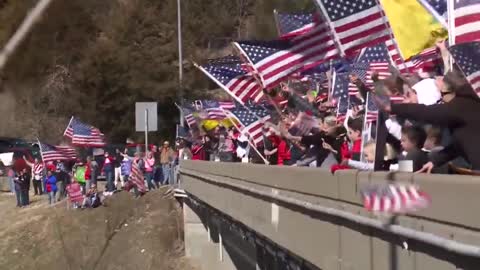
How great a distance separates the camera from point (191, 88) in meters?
55.4

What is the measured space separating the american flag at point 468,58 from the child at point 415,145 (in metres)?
0.58

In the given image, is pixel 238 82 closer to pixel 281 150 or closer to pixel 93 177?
pixel 281 150

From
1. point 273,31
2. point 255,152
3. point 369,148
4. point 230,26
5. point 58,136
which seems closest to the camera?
point 369,148

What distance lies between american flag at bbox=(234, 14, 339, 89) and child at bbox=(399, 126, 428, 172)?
5470mm

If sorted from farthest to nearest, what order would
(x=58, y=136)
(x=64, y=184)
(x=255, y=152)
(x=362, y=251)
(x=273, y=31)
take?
(x=273, y=31), (x=58, y=136), (x=64, y=184), (x=255, y=152), (x=362, y=251)

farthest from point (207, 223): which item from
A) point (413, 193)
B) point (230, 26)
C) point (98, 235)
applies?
point (230, 26)

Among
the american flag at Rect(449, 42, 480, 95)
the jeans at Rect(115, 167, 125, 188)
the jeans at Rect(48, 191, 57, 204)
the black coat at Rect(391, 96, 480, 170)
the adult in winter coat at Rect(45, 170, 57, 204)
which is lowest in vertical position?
the jeans at Rect(48, 191, 57, 204)

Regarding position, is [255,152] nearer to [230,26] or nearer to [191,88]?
[191,88]

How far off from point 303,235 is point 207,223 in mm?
17735

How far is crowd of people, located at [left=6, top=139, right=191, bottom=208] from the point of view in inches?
1388

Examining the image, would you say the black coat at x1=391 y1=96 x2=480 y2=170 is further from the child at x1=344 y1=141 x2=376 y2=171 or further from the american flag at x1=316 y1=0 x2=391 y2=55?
the american flag at x1=316 y1=0 x2=391 y2=55

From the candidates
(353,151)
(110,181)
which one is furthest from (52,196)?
(353,151)

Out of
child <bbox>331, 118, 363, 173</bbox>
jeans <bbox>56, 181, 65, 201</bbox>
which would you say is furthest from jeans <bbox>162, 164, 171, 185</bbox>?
child <bbox>331, 118, 363, 173</bbox>

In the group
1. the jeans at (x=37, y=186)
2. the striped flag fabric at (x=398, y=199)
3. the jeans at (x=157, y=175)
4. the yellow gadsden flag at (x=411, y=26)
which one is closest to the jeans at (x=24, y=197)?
the jeans at (x=37, y=186)
